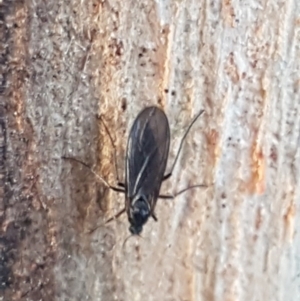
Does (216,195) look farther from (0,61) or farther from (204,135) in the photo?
(0,61)

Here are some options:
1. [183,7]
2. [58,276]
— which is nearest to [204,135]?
[183,7]
